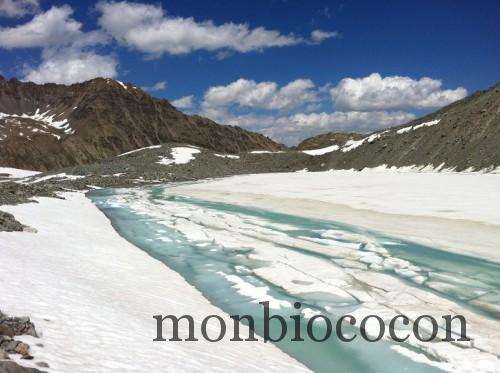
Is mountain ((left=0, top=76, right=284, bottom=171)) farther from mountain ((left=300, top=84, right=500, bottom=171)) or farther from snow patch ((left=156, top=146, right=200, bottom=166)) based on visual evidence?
mountain ((left=300, top=84, right=500, bottom=171))

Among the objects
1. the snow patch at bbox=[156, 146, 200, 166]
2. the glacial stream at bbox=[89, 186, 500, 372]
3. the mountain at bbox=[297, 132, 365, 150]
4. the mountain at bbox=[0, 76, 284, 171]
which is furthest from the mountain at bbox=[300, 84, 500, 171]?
the mountain at bbox=[0, 76, 284, 171]

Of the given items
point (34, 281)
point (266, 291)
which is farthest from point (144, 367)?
point (266, 291)

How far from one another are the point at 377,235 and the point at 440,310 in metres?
9.36

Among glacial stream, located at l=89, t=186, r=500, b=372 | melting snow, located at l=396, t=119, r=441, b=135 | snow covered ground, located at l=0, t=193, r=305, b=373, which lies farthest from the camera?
melting snow, located at l=396, t=119, r=441, b=135

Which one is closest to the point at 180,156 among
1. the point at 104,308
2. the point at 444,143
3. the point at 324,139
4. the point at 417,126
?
the point at 417,126

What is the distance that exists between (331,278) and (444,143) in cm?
5048

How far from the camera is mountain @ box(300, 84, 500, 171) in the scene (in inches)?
1937

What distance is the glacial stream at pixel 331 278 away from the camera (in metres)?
7.87

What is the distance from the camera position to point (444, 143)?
5628 cm

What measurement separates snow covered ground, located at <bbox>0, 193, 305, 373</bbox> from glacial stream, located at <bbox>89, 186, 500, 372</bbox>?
3.14 feet

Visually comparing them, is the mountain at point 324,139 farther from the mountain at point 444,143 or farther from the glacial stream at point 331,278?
the glacial stream at point 331,278

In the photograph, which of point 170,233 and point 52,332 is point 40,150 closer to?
point 170,233

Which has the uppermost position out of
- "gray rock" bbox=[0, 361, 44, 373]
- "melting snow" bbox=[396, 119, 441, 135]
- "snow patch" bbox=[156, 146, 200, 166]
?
"melting snow" bbox=[396, 119, 441, 135]

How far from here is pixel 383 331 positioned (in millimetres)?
8555
